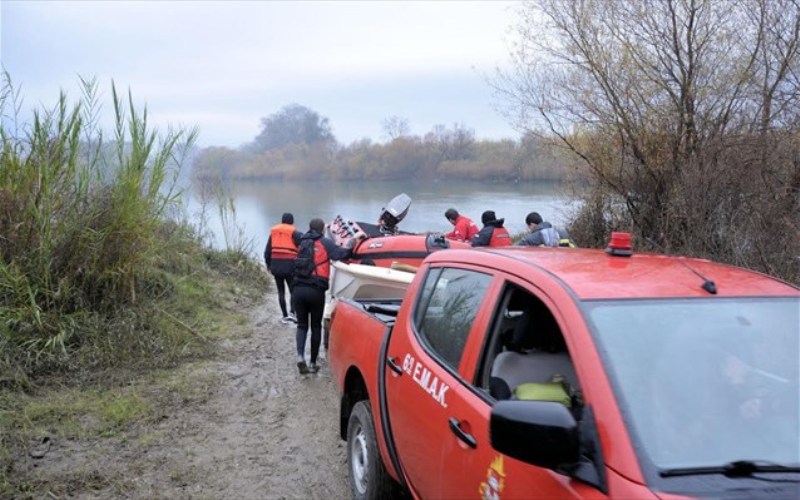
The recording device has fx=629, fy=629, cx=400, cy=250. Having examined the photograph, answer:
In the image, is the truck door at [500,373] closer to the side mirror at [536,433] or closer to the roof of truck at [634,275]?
the roof of truck at [634,275]

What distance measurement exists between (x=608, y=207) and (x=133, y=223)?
28.7 feet

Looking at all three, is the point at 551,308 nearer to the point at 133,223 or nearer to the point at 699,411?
the point at 699,411

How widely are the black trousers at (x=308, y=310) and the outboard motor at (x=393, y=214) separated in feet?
10.2

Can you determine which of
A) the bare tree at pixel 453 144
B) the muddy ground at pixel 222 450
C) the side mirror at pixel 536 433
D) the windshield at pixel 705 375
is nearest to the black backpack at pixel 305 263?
the muddy ground at pixel 222 450

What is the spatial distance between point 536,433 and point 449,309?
50.4 inches

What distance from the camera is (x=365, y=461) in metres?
3.71

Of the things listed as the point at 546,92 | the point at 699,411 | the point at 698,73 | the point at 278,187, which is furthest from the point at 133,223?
the point at 278,187

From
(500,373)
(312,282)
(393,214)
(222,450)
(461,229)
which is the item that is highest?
(393,214)

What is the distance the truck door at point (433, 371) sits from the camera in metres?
2.67

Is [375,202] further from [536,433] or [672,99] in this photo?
[536,433]

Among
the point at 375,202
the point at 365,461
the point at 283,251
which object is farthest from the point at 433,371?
the point at 375,202

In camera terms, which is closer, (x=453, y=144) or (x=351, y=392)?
(x=351, y=392)

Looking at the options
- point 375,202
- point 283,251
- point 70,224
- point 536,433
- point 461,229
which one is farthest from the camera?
point 375,202

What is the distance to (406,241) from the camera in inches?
325
